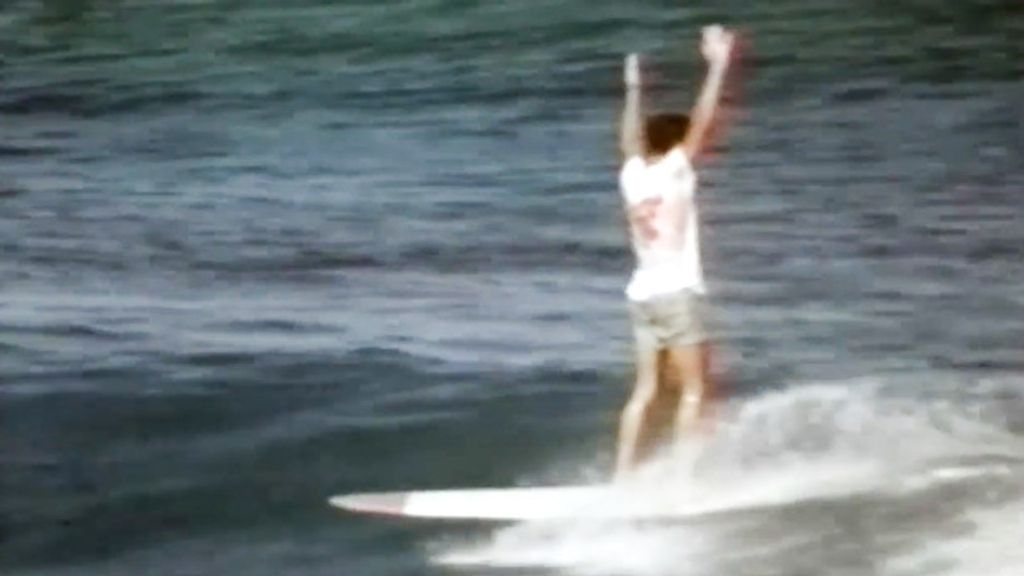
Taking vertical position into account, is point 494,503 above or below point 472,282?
below

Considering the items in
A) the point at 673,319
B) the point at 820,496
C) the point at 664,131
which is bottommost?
the point at 820,496

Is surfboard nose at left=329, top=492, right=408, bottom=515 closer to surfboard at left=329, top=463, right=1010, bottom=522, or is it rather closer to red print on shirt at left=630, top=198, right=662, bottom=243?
surfboard at left=329, top=463, right=1010, bottom=522

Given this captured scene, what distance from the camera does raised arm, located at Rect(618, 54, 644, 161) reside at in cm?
135

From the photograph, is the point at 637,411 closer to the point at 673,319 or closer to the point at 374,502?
the point at 673,319

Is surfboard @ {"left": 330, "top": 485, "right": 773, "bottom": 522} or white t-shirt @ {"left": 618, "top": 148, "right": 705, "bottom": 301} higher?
white t-shirt @ {"left": 618, "top": 148, "right": 705, "bottom": 301}

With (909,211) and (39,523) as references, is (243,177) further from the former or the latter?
(909,211)

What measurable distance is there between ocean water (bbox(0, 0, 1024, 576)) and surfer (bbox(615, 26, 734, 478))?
15 mm

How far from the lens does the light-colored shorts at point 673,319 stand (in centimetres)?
133

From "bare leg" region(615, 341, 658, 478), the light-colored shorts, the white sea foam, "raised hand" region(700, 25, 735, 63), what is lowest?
the white sea foam

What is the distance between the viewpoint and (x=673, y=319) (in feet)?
4.37

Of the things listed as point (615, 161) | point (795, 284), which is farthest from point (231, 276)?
point (795, 284)

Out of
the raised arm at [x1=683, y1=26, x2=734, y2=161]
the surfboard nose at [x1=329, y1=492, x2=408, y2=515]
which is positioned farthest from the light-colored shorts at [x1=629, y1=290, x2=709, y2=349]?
the surfboard nose at [x1=329, y1=492, x2=408, y2=515]

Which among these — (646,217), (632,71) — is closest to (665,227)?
(646,217)

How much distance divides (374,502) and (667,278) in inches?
10.5
